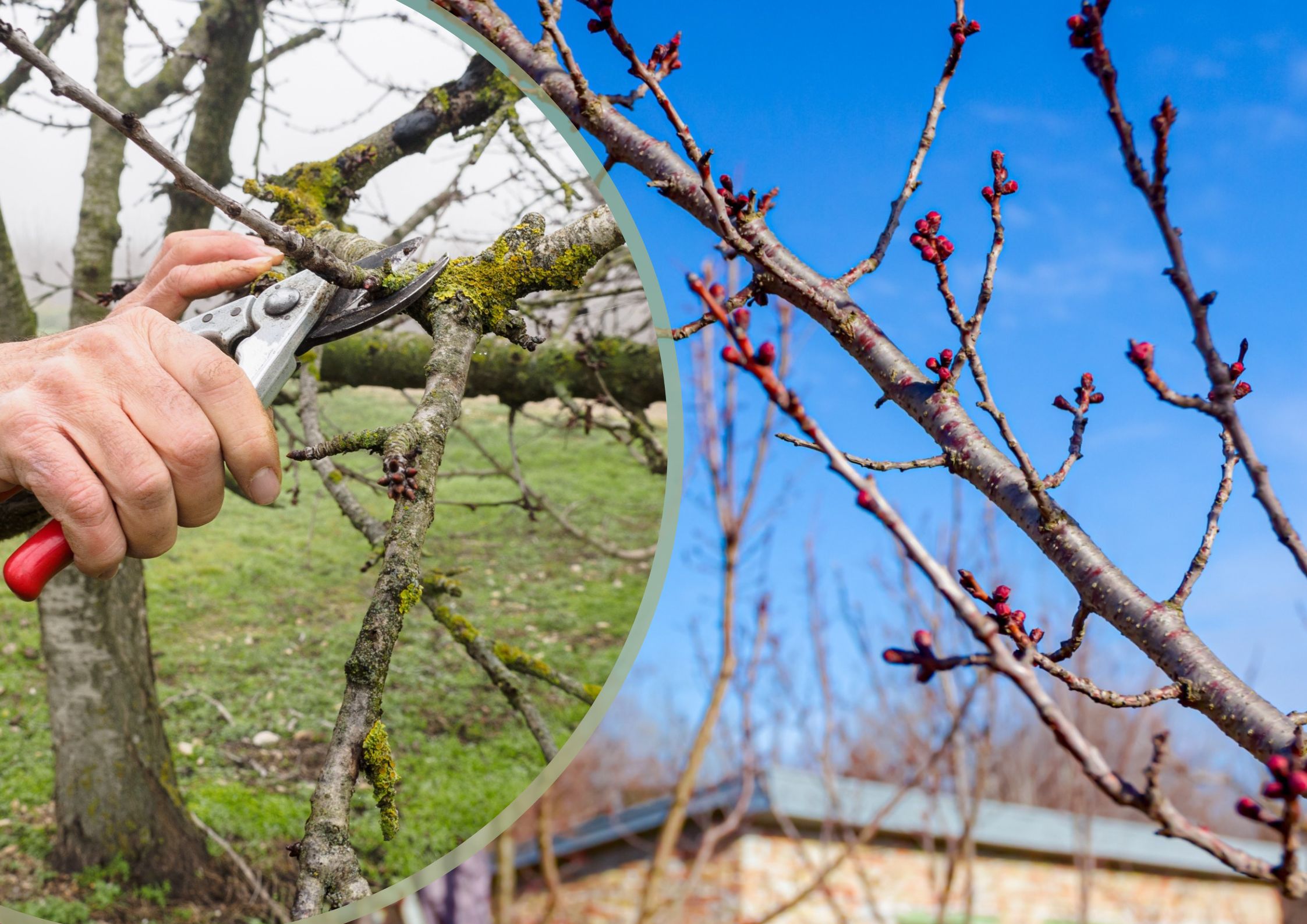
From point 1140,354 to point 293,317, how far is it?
0.94 meters

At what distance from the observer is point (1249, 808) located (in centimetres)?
58

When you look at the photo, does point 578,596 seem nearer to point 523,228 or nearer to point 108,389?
point 523,228

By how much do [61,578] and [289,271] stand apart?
5.29 ft

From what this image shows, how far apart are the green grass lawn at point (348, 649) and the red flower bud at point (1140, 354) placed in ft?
3.59

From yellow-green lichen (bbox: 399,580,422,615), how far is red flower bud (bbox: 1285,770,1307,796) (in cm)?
68

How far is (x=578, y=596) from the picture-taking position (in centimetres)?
191

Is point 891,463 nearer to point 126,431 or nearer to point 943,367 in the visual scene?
point 943,367

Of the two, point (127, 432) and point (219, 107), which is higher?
point (219, 107)

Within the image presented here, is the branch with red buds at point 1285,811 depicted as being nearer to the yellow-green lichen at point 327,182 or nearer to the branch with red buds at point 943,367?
the branch with red buds at point 943,367

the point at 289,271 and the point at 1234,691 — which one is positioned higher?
the point at 289,271

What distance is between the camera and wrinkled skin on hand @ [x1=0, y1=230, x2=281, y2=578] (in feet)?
3.00

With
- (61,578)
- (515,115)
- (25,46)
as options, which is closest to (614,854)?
(61,578)

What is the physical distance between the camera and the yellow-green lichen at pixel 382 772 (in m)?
0.80

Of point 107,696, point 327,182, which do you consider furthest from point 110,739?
point 327,182
